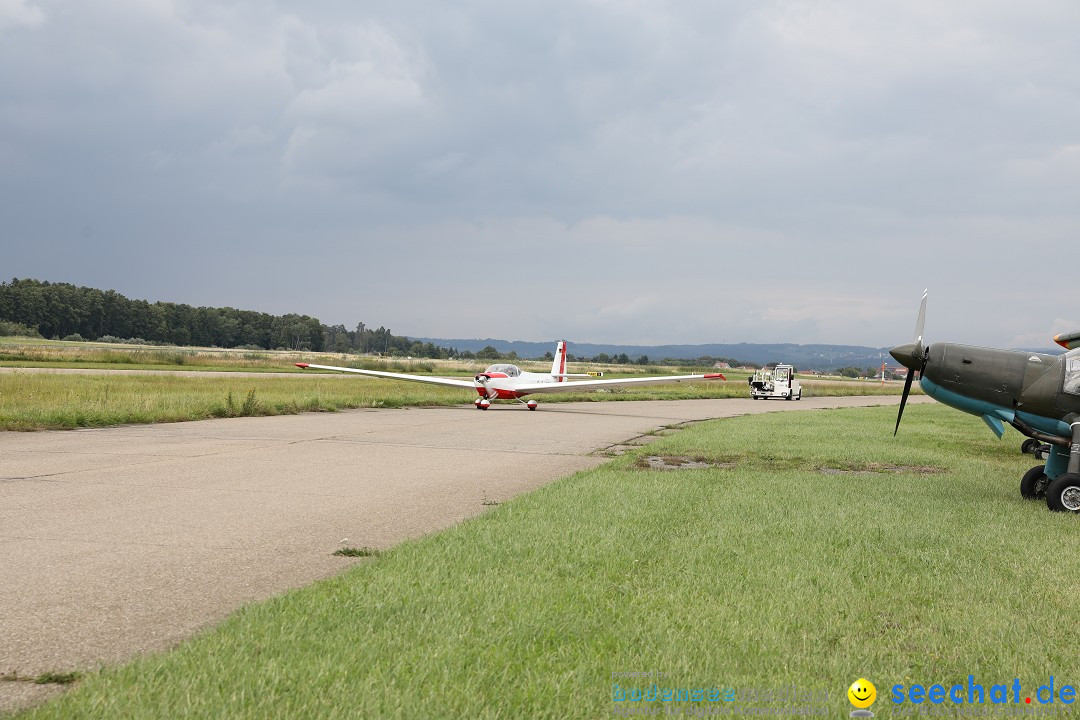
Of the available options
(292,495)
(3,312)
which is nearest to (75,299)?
(3,312)

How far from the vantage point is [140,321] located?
152250mm

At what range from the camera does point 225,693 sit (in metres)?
3.17

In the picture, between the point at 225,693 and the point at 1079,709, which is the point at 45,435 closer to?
the point at 225,693

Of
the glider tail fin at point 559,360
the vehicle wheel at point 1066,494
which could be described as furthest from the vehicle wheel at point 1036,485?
the glider tail fin at point 559,360

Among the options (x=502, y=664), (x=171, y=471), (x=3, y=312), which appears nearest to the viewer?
(x=502, y=664)

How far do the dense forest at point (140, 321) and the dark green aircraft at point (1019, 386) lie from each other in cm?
15558

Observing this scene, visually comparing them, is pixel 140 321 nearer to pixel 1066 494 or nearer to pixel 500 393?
pixel 500 393

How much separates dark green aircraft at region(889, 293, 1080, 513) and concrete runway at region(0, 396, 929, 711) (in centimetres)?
554

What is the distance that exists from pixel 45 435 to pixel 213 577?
41.1 ft

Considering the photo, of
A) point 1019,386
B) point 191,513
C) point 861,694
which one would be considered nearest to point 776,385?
point 1019,386

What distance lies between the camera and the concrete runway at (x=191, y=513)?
4.30 meters

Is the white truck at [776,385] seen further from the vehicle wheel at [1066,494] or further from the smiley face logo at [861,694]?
the smiley face logo at [861,694]

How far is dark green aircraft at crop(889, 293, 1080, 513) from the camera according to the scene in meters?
9.77

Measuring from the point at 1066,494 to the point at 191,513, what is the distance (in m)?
9.63
